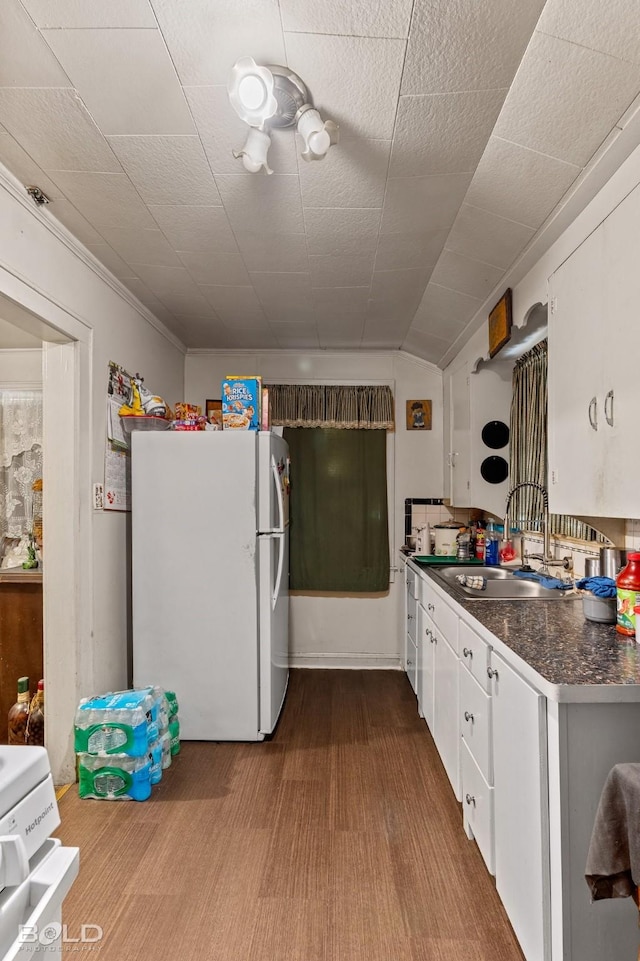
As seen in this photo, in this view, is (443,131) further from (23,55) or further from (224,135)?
(23,55)

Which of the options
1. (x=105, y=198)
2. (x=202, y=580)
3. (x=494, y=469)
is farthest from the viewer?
(x=494, y=469)

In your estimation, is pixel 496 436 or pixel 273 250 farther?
pixel 496 436

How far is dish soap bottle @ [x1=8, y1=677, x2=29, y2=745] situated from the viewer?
8.62 feet

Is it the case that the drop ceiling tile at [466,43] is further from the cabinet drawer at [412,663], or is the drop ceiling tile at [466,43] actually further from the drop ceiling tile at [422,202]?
the cabinet drawer at [412,663]

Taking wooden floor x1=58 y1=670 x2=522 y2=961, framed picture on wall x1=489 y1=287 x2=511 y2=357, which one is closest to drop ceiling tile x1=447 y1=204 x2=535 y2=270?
framed picture on wall x1=489 y1=287 x2=511 y2=357

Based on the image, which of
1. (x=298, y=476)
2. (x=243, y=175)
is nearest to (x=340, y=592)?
(x=298, y=476)

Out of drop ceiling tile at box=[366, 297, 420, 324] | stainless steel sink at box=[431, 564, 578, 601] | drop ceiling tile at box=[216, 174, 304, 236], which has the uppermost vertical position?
drop ceiling tile at box=[216, 174, 304, 236]

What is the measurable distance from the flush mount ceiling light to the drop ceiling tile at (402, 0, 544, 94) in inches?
10.6

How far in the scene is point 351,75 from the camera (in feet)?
4.75

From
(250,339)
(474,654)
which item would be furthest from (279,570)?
(250,339)

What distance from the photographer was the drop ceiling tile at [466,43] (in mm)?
1244

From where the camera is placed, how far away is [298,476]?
4.17m

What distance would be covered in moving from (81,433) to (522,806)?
7.30 feet

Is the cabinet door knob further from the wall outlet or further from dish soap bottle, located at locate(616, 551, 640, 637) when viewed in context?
the wall outlet
